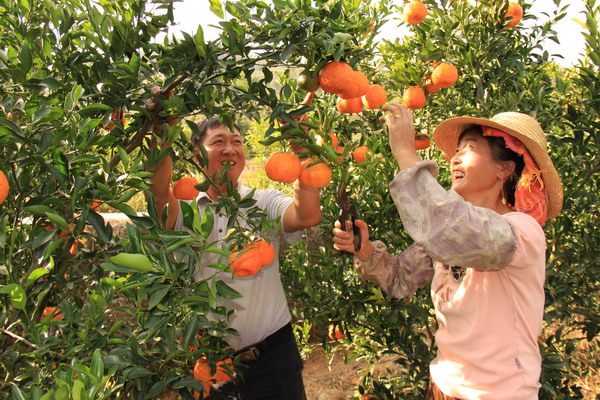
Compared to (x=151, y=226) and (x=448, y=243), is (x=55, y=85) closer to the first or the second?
(x=151, y=226)

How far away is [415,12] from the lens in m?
2.26

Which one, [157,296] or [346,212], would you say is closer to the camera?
[157,296]

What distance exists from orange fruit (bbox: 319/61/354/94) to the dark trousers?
1.16 meters

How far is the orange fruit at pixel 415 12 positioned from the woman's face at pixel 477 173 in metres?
1.09

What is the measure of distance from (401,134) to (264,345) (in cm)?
108

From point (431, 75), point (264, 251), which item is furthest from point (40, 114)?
point (431, 75)

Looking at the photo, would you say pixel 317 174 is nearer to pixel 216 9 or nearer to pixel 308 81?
pixel 308 81

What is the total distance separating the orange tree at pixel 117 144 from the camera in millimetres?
1003

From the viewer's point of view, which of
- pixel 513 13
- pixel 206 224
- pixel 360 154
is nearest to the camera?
→ pixel 206 224

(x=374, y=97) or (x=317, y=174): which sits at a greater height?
(x=374, y=97)

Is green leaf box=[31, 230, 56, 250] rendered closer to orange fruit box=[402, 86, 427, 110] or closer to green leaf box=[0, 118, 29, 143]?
green leaf box=[0, 118, 29, 143]

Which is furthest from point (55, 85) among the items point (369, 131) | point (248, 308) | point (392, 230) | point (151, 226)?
point (392, 230)

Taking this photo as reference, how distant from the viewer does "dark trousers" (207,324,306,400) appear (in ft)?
6.27

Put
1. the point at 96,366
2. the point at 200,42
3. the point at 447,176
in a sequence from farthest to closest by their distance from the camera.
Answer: the point at 447,176 → the point at 200,42 → the point at 96,366
